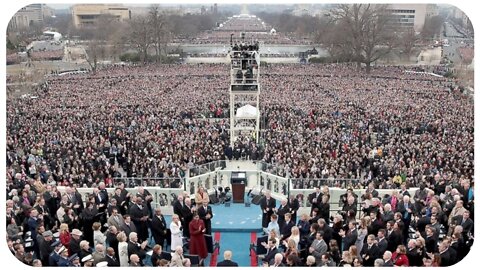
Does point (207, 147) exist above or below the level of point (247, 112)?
below

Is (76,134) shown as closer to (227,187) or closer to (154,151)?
(154,151)

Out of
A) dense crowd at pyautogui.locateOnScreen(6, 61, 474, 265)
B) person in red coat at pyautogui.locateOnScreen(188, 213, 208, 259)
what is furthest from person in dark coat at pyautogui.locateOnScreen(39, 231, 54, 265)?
person in red coat at pyautogui.locateOnScreen(188, 213, 208, 259)

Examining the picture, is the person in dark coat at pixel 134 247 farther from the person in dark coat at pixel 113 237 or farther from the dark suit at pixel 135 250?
the person in dark coat at pixel 113 237

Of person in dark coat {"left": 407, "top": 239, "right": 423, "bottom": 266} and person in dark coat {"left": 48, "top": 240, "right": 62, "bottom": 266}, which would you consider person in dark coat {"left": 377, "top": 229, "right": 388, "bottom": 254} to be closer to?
person in dark coat {"left": 407, "top": 239, "right": 423, "bottom": 266}

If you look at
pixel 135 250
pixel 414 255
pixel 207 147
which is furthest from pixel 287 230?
pixel 207 147

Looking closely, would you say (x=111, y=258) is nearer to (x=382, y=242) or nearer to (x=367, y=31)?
(x=382, y=242)

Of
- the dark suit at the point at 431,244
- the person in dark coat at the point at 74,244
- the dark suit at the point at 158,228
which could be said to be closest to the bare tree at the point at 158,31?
the dark suit at the point at 158,228
